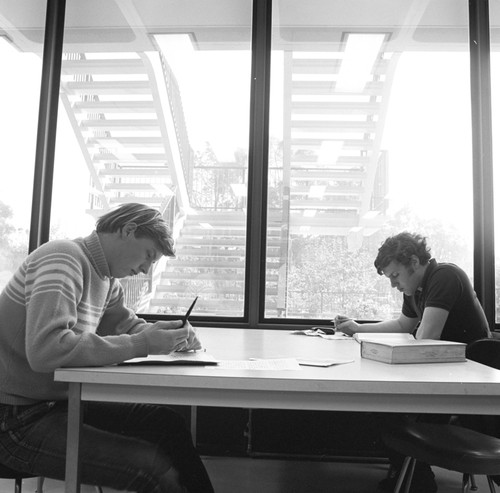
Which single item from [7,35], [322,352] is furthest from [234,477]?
[7,35]

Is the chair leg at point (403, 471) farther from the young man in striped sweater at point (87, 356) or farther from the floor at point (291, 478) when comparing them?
the floor at point (291, 478)

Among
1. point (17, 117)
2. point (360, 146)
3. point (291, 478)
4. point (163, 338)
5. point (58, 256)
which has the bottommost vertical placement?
point (291, 478)

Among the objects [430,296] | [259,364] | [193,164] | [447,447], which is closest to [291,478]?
[430,296]

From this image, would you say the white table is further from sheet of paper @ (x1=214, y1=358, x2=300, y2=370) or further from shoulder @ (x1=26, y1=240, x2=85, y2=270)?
shoulder @ (x1=26, y1=240, x2=85, y2=270)

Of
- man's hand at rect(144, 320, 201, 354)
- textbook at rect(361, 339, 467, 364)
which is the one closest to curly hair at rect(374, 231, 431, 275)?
textbook at rect(361, 339, 467, 364)

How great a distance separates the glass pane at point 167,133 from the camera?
412 centimetres

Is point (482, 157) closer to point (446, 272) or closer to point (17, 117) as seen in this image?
point (446, 272)

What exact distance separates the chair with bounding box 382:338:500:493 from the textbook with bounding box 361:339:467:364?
0.86 feet

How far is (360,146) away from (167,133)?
1457 millimetres

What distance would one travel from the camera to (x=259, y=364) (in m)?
1.74

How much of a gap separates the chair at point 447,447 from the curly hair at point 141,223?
1010mm

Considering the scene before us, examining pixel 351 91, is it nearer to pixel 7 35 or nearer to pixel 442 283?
pixel 442 283

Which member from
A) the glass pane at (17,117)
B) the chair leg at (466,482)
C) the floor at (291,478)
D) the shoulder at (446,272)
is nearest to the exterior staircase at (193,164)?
the glass pane at (17,117)

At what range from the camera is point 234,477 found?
3.13 m
